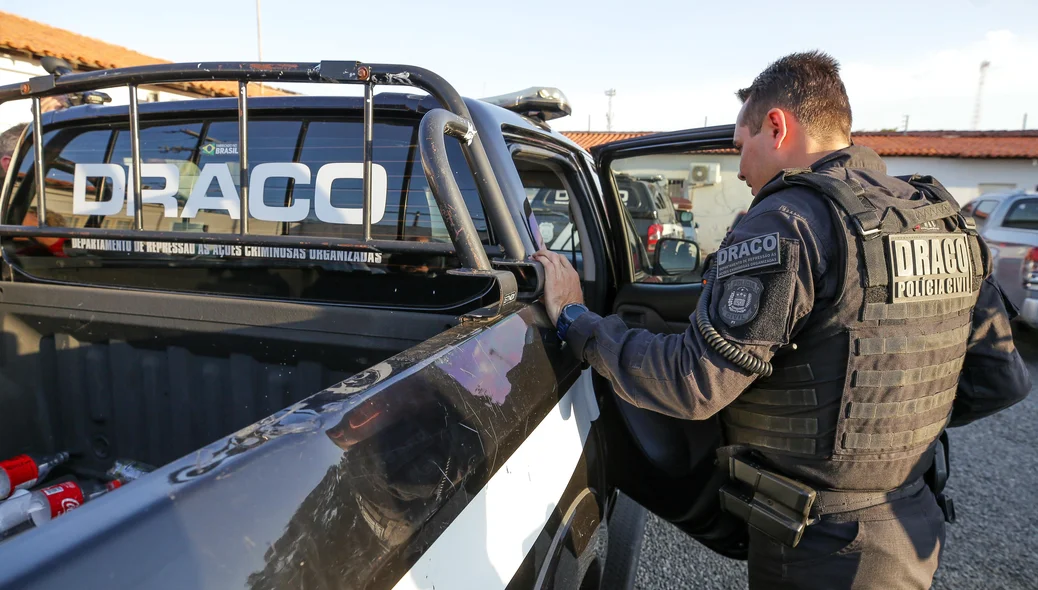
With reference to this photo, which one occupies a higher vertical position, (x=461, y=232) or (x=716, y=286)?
(x=461, y=232)

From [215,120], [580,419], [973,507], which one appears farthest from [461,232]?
[973,507]

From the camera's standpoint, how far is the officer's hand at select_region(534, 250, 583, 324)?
153cm

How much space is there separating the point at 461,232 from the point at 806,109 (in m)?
0.94

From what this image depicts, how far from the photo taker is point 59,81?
5.47 ft

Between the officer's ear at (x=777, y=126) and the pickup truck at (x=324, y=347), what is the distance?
68 cm

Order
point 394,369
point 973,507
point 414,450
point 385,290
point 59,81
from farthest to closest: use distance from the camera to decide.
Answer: point 973,507 < point 385,290 < point 59,81 < point 394,369 < point 414,450

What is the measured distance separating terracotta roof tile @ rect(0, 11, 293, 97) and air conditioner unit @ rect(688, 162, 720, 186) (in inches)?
377

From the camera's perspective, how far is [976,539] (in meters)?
3.18

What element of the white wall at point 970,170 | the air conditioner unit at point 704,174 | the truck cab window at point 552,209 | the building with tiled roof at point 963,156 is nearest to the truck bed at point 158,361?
the truck cab window at point 552,209

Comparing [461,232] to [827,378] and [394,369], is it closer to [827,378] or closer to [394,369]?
[394,369]

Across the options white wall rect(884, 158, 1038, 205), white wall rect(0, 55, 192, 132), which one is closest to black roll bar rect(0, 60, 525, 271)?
white wall rect(0, 55, 192, 132)

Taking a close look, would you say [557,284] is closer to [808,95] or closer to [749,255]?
[749,255]

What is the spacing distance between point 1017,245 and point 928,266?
723cm

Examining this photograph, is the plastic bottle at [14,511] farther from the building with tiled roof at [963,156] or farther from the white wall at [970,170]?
the white wall at [970,170]
